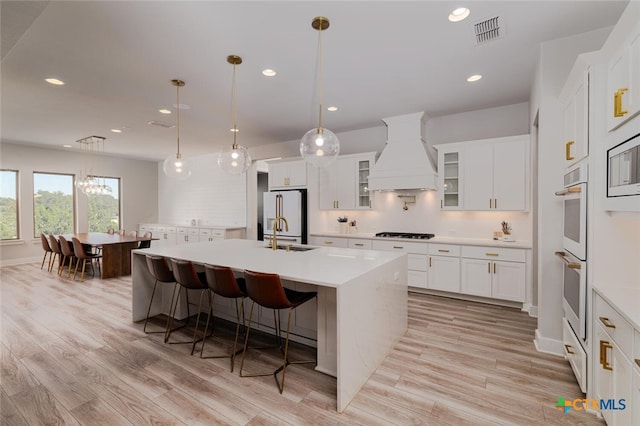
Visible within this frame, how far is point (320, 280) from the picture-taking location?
2.06 metres

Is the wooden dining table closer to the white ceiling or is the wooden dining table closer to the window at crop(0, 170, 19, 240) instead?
the white ceiling

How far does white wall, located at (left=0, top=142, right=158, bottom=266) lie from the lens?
681cm

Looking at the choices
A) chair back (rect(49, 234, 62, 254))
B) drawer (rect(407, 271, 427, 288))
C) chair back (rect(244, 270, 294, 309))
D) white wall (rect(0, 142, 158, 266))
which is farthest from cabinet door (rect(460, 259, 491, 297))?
white wall (rect(0, 142, 158, 266))

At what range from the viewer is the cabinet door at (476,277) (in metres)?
4.04

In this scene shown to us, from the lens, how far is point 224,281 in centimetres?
248

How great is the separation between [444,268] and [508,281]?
0.79m

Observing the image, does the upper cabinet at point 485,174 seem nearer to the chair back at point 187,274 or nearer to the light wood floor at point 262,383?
the light wood floor at point 262,383

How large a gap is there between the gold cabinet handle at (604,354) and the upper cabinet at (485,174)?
2698 mm

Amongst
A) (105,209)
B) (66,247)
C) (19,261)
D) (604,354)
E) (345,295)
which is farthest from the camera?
(105,209)

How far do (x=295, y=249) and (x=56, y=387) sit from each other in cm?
231

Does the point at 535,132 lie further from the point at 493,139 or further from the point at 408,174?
the point at 408,174

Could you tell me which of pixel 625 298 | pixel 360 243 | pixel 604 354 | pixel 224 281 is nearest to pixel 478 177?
pixel 360 243

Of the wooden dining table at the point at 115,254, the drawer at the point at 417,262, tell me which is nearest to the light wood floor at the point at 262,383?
the drawer at the point at 417,262

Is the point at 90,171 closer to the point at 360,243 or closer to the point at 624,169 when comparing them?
the point at 360,243
